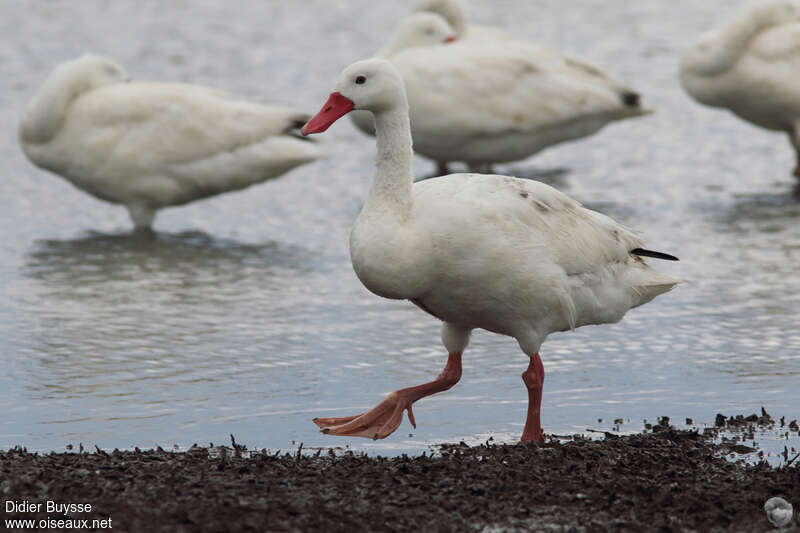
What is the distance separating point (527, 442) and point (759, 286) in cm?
356

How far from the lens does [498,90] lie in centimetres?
1226

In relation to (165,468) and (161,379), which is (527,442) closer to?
(165,468)

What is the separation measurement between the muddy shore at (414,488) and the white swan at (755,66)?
23.0ft

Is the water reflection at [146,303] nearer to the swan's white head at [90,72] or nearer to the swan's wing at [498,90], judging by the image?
the swan's white head at [90,72]

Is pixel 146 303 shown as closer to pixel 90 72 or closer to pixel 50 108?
pixel 50 108

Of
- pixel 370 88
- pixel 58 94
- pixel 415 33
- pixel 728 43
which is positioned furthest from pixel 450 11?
pixel 370 88

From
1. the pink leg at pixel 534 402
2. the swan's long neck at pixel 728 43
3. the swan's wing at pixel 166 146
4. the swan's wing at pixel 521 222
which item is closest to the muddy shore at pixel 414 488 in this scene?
the pink leg at pixel 534 402

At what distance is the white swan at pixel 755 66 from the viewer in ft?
40.7

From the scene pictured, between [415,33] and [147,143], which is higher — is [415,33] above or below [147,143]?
above

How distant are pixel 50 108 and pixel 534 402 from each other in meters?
5.95

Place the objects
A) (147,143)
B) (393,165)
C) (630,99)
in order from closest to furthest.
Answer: (393,165), (147,143), (630,99)

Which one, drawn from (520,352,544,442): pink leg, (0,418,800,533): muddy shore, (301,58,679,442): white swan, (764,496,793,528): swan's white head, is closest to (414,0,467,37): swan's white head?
(301,58,679,442): white swan

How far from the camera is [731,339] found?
7926mm

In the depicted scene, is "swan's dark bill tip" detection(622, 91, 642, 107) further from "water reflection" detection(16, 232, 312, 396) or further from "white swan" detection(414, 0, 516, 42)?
"water reflection" detection(16, 232, 312, 396)
